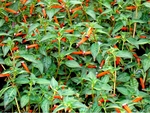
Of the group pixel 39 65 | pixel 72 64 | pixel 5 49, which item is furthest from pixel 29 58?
pixel 72 64

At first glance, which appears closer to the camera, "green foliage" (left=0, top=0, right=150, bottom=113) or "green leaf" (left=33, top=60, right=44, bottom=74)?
"green foliage" (left=0, top=0, right=150, bottom=113)

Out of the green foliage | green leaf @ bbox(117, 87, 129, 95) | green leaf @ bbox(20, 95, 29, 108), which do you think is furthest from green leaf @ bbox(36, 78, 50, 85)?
green leaf @ bbox(117, 87, 129, 95)

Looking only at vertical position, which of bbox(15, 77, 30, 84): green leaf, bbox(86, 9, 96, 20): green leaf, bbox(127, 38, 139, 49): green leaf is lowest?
bbox(15, 77, 30, 84): green leaf

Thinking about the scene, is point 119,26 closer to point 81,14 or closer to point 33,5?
point 81,14

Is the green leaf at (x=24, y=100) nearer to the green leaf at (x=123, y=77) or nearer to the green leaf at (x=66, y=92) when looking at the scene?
the green leaf at (x=66, y=92)

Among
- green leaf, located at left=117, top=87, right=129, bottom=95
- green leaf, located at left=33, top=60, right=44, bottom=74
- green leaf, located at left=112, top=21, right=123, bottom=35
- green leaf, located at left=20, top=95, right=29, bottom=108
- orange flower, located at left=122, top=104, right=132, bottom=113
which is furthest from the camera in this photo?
green leaf, located at left=112, top=21, right=123, bottom=35

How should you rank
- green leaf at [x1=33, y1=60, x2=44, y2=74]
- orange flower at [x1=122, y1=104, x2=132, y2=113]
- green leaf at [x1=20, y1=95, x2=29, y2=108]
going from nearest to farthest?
1. orange flower at [x1=122, y1=104, x2=132, y2=113]
2. green leaf at [x1=20, y1=95, x2=29, y2=108]
3. green leaf at [x1=33, y1=60, x2=44, y2=74]

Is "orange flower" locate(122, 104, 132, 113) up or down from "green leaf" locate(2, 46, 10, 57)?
down

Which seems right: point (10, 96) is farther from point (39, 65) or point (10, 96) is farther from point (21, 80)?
point (39, 65)

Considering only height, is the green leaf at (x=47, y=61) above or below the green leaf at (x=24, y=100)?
above

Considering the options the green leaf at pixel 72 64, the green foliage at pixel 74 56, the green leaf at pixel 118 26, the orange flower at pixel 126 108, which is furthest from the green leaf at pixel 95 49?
the orange flower at pixel 126 108

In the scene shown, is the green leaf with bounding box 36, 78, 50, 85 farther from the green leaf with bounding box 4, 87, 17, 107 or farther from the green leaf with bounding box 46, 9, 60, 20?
the green leaf with bounding box 46, 9, 60, 20

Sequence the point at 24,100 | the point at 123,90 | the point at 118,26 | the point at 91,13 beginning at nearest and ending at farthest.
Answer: the point at 24,100 → the point at 123,90 → the point at 118,26 → the point at 91,13

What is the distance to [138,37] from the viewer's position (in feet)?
11.5
